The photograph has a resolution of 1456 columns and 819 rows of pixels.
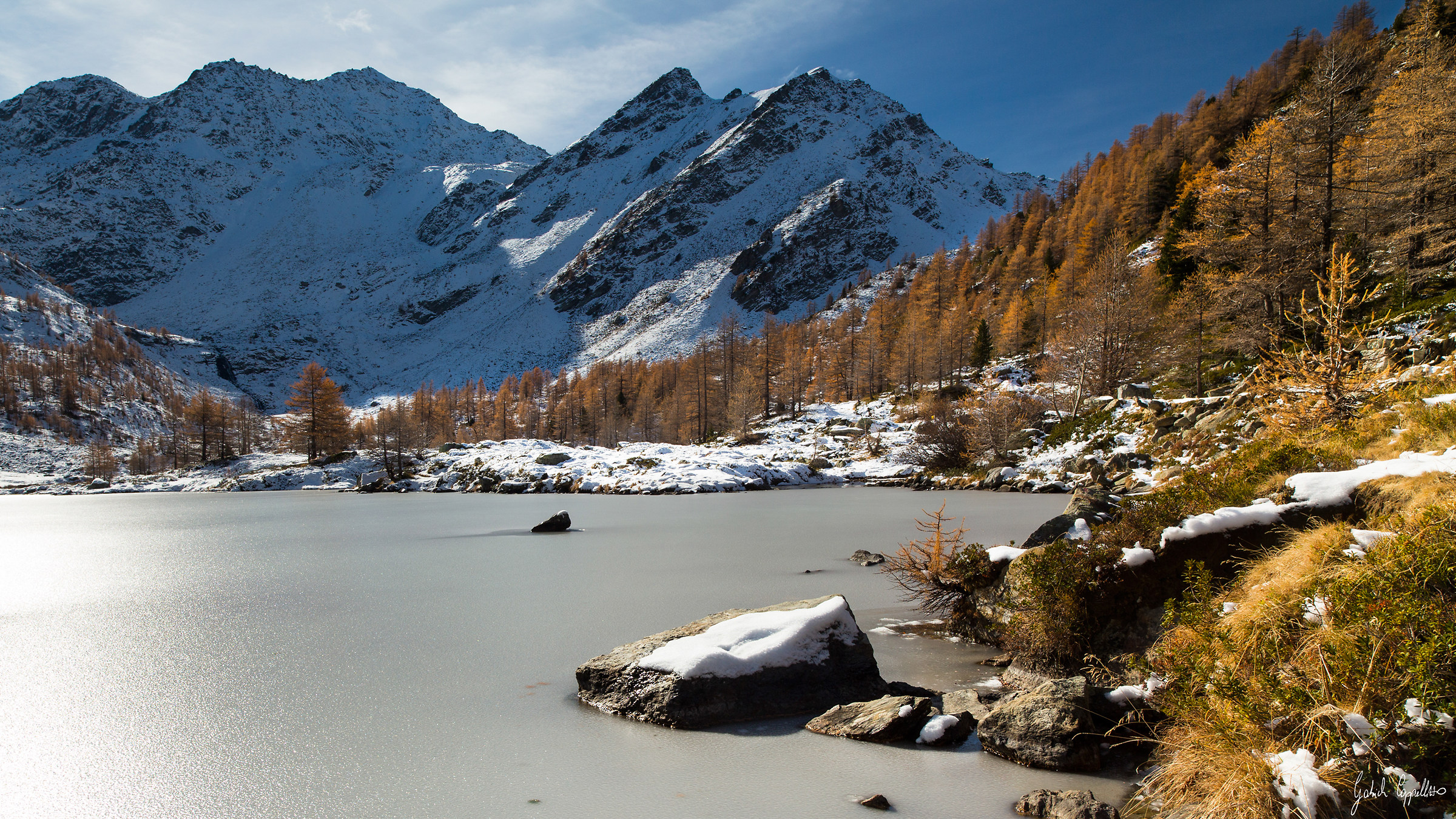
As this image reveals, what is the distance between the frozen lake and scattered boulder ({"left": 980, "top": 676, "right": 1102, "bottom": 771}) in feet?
0.44

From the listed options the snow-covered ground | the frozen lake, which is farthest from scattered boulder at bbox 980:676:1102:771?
the snow-covered ground

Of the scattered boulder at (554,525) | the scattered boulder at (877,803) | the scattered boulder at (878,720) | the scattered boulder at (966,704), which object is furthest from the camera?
the scattered boulder at (554,525)

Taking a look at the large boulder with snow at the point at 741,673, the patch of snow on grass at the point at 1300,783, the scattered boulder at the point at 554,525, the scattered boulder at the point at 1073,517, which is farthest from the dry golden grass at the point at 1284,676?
the scattered boulder at the point at 554,525

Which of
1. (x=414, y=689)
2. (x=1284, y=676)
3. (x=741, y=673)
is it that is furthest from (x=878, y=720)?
(x=414, y=689)

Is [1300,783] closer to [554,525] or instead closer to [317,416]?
[554,525]

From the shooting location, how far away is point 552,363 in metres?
154

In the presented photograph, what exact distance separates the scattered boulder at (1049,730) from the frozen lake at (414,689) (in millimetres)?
135

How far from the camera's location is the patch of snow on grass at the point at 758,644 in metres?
5.87

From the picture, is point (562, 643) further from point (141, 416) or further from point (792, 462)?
point (141, 416)

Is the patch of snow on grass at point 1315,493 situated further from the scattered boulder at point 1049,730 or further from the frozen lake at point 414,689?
the frozen lake at point 414,689

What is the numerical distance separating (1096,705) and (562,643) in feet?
19.4

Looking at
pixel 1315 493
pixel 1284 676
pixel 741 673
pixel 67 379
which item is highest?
pixel 67 379

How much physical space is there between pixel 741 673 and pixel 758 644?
1.20ft

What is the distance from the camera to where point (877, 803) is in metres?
4.18
